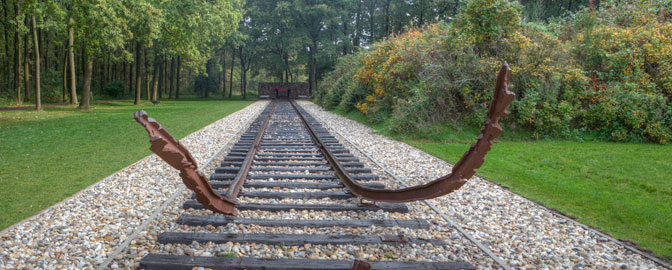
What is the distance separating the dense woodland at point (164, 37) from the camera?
18094 millimetres

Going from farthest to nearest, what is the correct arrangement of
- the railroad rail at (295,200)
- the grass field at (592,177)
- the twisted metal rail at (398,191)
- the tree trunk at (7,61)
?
the tree trunk at (7,61) < the grass field at (592,177) < the railroad rail at (295,200) < the twisted metal rail at (398,191)

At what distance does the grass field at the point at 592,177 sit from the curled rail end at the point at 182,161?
13.7ft

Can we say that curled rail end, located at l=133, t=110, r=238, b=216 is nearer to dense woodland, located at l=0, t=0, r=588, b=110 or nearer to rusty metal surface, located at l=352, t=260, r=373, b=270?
rusty metal surface, located at l=352, t=260, r=373, b=270

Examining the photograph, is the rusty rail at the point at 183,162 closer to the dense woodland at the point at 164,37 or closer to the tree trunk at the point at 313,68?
the dense woodland at the point at 164,37

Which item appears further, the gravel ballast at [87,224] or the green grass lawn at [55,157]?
the green grass lawn at [55,157]

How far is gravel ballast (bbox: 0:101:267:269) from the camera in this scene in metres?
3.18

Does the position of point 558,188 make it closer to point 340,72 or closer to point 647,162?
point 647,162

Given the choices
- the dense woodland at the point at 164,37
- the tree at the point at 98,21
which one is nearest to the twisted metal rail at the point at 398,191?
the dense woodland at the point at 164,37

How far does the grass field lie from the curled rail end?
4178 mm

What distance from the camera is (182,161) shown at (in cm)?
282

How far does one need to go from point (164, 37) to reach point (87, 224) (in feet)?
76.9

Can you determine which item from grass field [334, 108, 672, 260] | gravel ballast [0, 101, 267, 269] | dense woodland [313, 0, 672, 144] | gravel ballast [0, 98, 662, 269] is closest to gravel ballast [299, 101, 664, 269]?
gravel ballast [0, 98, 662, 269]

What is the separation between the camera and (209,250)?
326cm

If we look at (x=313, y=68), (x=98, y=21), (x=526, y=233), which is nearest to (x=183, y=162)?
(x=526, y=233)
